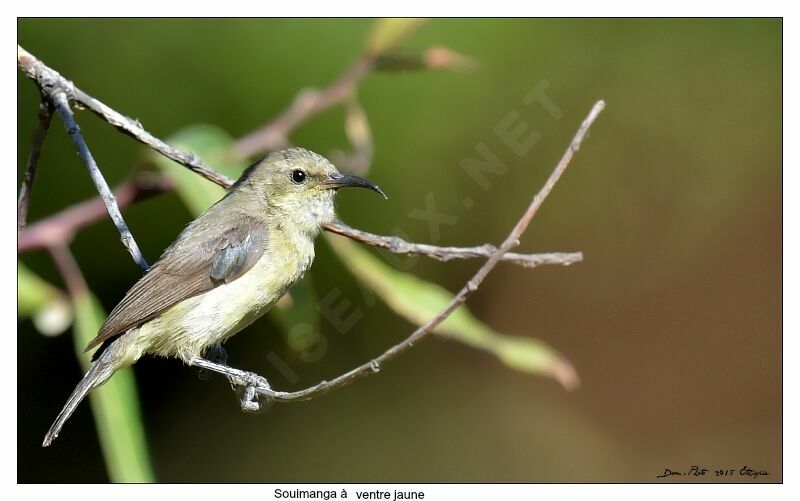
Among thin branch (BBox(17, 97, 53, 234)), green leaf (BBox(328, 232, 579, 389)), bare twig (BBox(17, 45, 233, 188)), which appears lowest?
thin branch (BBox(17, 97, 53, 234))

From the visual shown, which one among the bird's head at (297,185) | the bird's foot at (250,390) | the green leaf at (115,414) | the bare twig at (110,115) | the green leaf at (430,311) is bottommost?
the green leaf at (115,414)

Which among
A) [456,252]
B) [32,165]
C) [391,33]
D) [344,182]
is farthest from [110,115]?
[456,252]

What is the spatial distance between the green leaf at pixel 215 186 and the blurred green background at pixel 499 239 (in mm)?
303

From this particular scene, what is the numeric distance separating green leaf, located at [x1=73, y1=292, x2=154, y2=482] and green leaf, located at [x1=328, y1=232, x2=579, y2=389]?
2.45 ft

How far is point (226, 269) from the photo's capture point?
265cm

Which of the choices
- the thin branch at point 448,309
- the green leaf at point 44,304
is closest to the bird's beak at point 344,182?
the thin branch at point 448,309

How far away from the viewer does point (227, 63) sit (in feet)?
10.1

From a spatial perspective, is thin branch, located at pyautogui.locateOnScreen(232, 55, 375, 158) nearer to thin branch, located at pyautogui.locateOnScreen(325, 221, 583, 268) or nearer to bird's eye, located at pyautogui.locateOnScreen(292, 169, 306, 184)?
bird's eye, located at pyautogui.locateOnScreen(292, 169, 306, 184)

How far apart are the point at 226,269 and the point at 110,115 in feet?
1.83

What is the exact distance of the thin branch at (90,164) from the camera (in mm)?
2426

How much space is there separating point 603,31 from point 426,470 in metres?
1.75

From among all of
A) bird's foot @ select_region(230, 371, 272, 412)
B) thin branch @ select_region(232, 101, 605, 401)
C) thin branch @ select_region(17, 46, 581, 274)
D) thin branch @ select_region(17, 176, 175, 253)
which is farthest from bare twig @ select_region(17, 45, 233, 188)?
thin branch @ select_region(232, 101, 605, 401)

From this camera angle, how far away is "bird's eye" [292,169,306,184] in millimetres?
2814

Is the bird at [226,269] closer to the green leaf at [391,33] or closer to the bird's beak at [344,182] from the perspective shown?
the bird's beak at [344,182]
